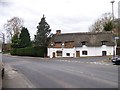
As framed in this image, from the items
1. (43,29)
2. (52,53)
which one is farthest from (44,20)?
(52,53)

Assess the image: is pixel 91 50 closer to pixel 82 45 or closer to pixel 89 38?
pixel 82 45

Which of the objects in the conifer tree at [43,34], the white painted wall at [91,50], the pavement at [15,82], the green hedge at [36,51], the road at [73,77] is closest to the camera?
the road at [73,77]

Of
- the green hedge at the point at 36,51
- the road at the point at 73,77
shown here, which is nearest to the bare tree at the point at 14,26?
the green hedge at the point at 36,51

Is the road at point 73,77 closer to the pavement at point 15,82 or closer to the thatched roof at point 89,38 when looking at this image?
the pavement at point 15,82

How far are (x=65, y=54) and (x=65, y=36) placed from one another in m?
6.85

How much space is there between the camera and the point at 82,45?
88375 millimetres

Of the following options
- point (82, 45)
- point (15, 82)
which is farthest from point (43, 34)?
point (15, 82)

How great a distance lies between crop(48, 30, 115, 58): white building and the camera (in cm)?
8644

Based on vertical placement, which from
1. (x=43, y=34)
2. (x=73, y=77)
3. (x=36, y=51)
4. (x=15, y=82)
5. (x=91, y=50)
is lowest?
(x=15, y=82)

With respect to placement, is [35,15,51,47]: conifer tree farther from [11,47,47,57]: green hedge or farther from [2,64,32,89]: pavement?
[2,64,32,89]: pavement

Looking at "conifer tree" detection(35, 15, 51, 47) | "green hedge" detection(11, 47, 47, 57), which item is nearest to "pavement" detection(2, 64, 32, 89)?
"green hedge" detection(11, 47, 47, 57)

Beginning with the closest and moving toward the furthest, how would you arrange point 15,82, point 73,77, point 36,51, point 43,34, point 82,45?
point 15,82
point 73,77
point 82,45
point 36,51
point 43,34

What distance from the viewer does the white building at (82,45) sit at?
86.4m

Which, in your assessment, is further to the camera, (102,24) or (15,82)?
(102,24)
